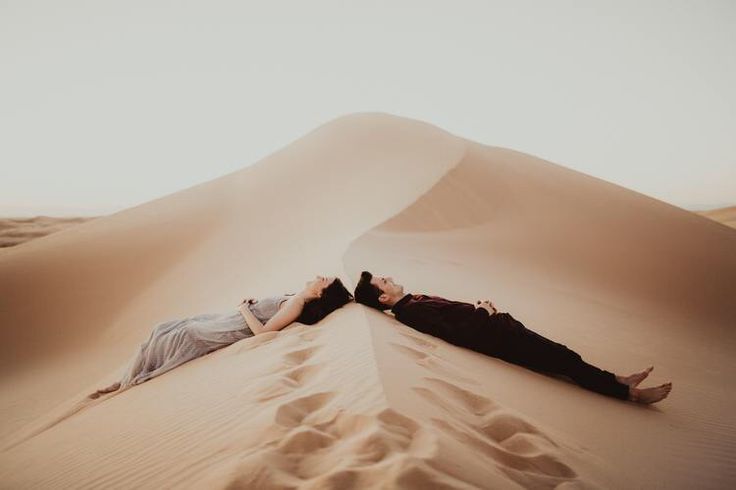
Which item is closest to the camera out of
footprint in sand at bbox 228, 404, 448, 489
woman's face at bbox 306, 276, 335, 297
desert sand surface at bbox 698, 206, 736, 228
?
footprint in sand at bbox 228, 404, 448, 489

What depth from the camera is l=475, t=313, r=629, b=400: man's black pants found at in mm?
3928

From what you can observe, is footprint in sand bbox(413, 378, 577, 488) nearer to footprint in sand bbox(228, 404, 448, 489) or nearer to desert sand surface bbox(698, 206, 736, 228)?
footprint in sand bbox(228, 404, 448, 489)

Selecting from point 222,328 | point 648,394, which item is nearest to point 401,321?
point 222,328

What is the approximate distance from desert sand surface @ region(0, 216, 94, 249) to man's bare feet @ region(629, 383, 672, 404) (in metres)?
26.7

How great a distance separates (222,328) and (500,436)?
305 cm

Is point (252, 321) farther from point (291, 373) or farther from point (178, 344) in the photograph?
point (291, 373)

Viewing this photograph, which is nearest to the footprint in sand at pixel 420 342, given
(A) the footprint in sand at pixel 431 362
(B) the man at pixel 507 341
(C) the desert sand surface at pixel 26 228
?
(A) the footprint in sand at pixel 431 362

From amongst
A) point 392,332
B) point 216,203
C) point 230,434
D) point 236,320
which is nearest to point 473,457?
point 230,434

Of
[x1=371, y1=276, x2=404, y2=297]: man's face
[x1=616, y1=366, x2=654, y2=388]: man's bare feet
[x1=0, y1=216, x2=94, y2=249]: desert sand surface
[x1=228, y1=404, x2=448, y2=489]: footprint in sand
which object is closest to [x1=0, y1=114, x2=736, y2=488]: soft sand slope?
[x1=228, y1=404, x2=448, y2=489]: footprint in sand

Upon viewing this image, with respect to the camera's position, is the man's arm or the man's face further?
the man's face

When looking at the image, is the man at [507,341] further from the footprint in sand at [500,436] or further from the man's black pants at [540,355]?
the footprint in sand at [500,436]

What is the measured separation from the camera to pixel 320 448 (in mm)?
2094

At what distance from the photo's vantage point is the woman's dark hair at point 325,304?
4398 mm

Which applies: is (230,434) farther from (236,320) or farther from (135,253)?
(135,253)
